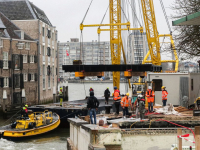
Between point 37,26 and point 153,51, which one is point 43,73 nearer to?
point 37,26

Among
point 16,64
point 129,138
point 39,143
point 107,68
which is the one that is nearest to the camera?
point 129,138

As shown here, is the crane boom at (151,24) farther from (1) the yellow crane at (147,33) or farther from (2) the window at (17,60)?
(2) the window at (17,60)

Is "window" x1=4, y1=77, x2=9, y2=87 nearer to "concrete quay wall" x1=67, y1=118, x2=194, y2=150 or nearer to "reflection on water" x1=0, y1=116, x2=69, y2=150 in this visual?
"reflection on water" x1=0, y1=116, x2=69, y2=150

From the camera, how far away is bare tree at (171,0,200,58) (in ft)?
80.0

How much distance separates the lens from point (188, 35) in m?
24.7

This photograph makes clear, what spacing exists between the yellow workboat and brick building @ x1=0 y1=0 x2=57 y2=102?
96.8ft

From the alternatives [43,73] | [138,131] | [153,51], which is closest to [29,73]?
[43,73]

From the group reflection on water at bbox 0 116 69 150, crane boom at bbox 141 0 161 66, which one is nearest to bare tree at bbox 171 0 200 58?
reflection on water at bbox 0 116 69 150

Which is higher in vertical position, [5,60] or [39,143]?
[5,60]

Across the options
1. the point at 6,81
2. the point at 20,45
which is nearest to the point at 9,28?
the point at 20,45

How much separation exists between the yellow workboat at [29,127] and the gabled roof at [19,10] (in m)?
33.9

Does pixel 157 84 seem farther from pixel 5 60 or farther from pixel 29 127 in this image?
pixel 5 60

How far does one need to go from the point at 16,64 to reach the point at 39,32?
331 inches

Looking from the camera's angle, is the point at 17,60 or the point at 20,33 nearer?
the point at 17,60
